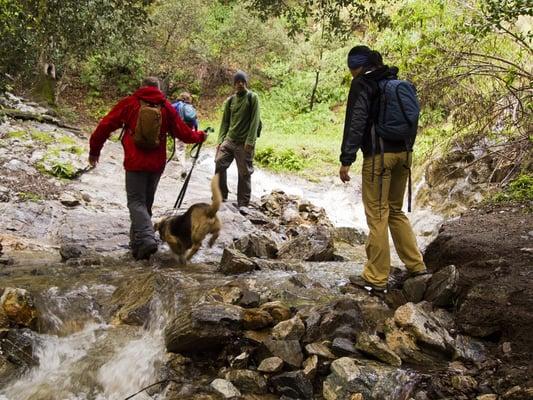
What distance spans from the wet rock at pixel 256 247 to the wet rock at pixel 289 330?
2.93m

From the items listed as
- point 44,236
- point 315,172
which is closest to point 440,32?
point 44,236

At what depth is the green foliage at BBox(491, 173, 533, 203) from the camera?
25.3ft

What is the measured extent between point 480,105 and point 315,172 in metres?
9.08

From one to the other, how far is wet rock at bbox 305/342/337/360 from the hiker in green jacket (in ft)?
17.6

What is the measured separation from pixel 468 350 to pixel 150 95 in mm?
3993

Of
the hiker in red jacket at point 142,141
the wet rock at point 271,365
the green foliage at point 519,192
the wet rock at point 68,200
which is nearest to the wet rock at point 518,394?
the wet rock at point 271,365

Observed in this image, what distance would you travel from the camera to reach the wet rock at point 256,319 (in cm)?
371

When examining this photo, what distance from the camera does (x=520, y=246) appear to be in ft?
15.9

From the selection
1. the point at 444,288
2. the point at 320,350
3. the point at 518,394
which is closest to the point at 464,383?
the point at 518,394

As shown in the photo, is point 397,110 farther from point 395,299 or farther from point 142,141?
point 142,141

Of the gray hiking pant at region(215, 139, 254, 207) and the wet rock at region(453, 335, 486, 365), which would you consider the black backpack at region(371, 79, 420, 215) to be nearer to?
the wet rock at region(453, 335, 486, 365)

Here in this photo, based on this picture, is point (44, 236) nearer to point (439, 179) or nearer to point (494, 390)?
point (494, 390)

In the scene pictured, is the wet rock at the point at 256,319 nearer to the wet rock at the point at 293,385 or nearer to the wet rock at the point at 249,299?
the wet rock at the point at 249,299

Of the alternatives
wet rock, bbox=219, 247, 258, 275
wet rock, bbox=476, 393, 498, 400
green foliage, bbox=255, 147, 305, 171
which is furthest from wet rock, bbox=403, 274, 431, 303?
green foliage, bbox=255, 147, 305, 171
